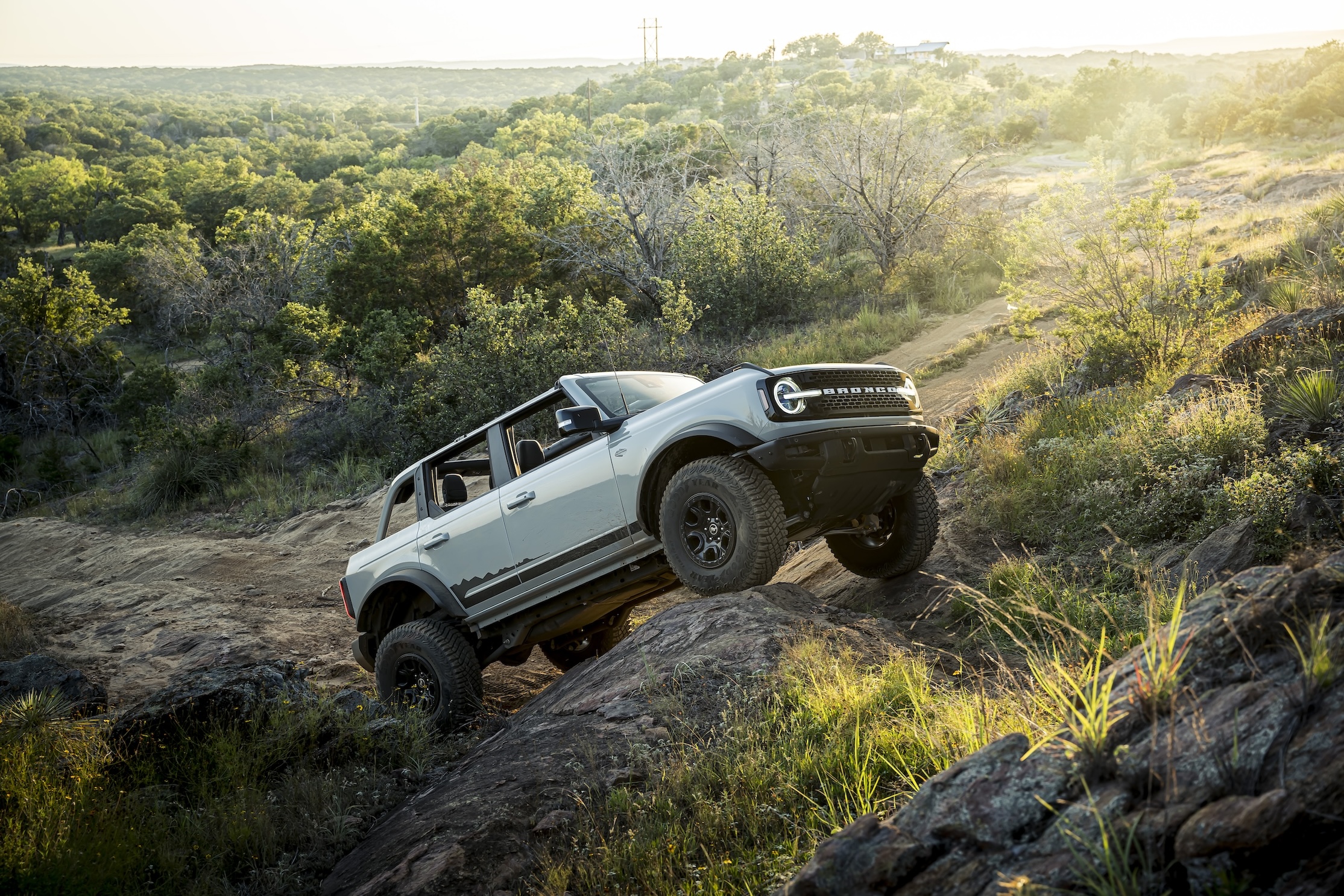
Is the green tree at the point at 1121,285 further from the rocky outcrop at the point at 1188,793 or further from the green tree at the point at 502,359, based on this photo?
the rocky outcrop at the point at 1188,793

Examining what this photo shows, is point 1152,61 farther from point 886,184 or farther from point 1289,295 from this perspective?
point 1289,295

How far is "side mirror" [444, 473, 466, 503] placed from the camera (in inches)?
269

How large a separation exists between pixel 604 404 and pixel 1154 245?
24.7 feet

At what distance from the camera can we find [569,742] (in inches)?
Result: 185

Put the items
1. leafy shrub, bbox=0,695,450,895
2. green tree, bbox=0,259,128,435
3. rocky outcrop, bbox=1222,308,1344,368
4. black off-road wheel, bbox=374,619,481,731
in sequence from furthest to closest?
green tree, bbox=0,259,128,435
rocky outcrop, bbox=1222,308,1344,368
black off-road wheel, bbox=374,619,481,731
leafy shrub, bbox=0,695,450,895

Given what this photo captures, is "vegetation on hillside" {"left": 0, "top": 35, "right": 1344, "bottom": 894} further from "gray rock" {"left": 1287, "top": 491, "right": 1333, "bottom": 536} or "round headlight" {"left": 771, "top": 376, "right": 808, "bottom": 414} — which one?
"round headlight" {"left": 771, "top": 376, "right": 808, "bottom": 414}

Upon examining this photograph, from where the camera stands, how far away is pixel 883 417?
5.72 m

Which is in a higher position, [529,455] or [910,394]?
[910,394]

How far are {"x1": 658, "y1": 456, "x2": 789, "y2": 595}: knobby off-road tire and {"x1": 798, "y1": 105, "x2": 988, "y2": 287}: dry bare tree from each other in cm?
1737

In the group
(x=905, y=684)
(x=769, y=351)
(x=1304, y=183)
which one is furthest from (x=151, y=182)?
(x=905, y=684)

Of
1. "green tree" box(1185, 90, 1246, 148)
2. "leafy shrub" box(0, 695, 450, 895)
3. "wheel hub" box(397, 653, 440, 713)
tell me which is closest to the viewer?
"leafy shrub" box(0, 695, 450, 895)

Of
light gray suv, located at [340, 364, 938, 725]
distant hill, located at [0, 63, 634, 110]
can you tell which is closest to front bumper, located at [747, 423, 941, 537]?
light gray suv, located at [340, 364, 938, 725]

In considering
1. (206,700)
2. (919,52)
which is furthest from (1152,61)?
(206,700)

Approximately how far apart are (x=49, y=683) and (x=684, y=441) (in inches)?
223
